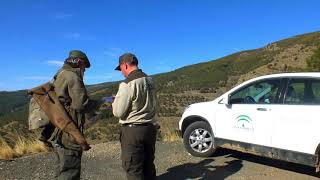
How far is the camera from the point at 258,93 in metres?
8.71

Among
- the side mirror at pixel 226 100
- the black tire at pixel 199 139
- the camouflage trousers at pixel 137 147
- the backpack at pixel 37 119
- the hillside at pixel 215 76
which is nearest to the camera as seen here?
the backpack at pixel 37 119

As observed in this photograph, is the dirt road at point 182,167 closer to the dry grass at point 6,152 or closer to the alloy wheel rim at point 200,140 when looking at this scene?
the alloy wheel rim at point 200,140

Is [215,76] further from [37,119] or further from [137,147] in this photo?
[37,119]

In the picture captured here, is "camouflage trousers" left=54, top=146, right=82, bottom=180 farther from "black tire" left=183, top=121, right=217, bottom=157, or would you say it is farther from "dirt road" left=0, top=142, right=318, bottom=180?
"black tire" left=183, top=121, right=217, bottom=157

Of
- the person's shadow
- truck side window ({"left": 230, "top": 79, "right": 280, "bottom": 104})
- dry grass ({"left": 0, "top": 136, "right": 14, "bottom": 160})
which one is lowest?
the person's shadow

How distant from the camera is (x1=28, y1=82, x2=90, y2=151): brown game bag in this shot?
18.5 ft

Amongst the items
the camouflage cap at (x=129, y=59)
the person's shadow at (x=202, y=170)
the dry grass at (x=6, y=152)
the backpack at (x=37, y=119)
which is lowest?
the person's shadow at (x=202, y=170)

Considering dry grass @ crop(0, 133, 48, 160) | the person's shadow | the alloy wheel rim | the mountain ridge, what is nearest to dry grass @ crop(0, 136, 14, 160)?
dry grass @ crop(0, 133, 48, 160)

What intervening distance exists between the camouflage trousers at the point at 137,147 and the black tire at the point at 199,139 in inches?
135

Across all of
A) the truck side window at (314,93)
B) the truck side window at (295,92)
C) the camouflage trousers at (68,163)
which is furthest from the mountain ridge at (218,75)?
the camouflage trousers at (68,163)

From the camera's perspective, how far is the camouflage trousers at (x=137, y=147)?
6.11m

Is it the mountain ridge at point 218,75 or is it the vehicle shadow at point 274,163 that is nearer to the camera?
the vehicle shadow at point 274,163

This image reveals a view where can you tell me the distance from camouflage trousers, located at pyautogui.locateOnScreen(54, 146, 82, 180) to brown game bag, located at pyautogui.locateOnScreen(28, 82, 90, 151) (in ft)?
0.59

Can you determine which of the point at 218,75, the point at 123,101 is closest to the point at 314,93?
the point at 123,101
